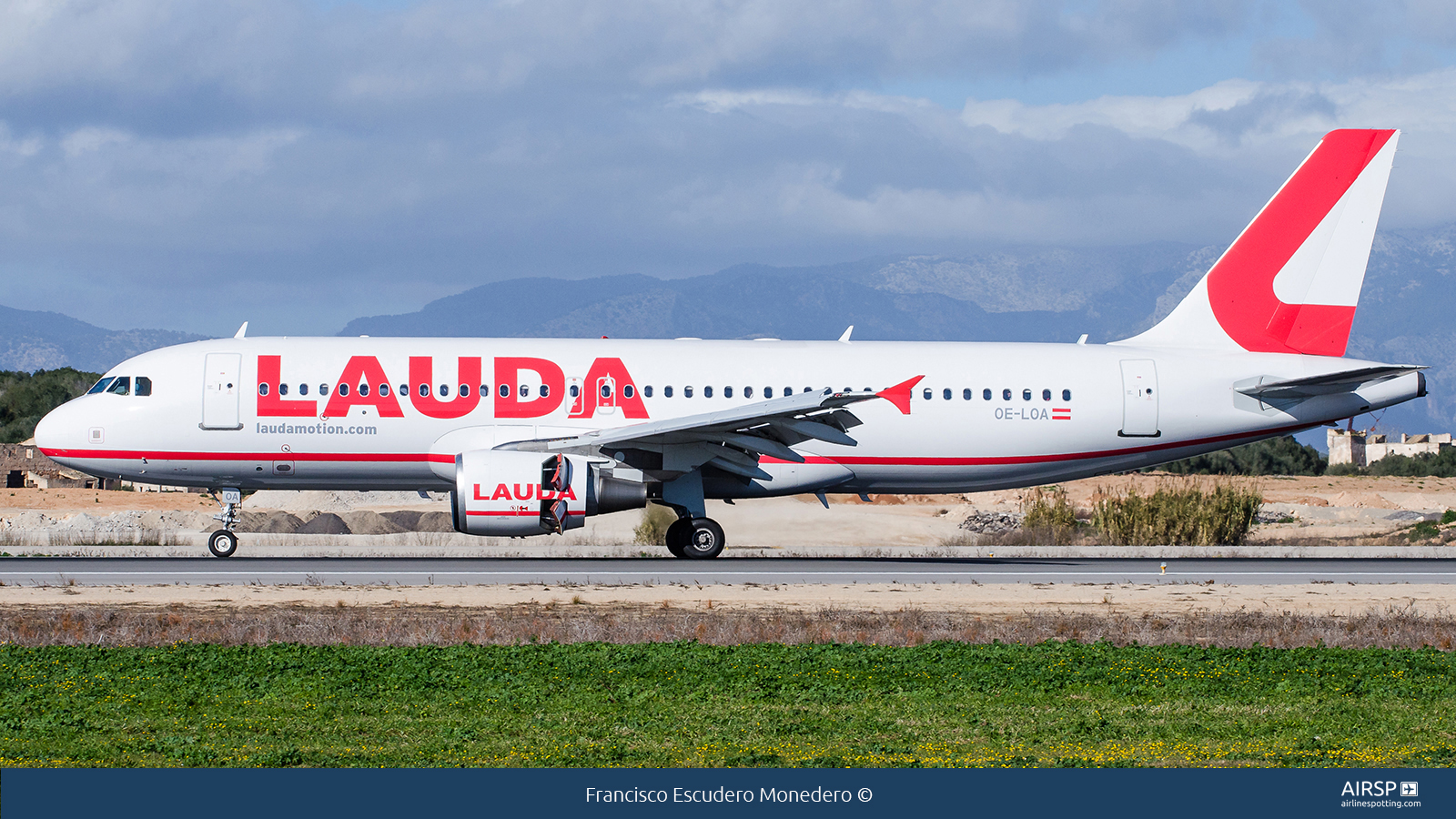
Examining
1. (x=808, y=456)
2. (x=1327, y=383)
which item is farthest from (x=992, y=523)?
(x=808, y=456)

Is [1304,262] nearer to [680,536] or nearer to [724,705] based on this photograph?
[680,536]

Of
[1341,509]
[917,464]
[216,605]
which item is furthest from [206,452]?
[1341,509]

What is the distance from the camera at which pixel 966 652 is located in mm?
13445

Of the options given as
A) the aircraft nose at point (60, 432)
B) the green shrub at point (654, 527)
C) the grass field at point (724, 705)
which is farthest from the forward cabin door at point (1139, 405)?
the aircraft nose at point (60, 432)

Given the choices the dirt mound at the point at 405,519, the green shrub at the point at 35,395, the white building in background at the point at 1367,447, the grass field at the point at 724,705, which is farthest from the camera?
the white building in background at the point at 1367,447

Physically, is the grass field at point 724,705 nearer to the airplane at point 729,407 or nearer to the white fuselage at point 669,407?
the airplane at point 729,407

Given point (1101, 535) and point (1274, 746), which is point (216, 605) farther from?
point (1101, 535)

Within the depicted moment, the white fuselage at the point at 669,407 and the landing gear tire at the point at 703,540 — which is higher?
the white fuselage at the point at 669,407

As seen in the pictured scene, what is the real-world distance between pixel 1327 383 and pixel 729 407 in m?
10.7

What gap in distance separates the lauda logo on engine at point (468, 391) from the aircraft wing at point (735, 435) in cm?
64

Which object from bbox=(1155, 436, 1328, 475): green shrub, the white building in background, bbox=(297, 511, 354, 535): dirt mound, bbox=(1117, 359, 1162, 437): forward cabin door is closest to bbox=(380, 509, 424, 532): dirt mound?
bbox=(297, 511, 354, 535): dirt mound

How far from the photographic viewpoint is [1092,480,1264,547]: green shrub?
34344mm

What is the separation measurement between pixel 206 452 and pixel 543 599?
372 inches

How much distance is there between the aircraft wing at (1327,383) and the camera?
2528 centimetres
